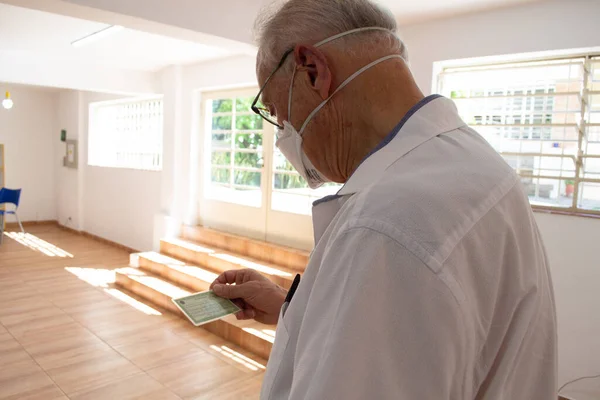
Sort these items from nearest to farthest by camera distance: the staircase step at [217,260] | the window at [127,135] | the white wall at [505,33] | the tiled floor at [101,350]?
the white wall at [505,33] < the tiled floor at [101,350] < the staircase step at [217,260] < the window at [127,135]

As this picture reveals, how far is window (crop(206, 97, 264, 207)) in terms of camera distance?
5.37 meters

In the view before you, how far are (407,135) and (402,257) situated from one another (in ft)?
0.64

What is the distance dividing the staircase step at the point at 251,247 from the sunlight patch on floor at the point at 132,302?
106 centimetres

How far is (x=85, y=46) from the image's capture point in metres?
4.92

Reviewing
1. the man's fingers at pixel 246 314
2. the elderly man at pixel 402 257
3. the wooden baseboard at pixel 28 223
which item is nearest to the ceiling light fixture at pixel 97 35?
the man's fingers at pixel 246 314

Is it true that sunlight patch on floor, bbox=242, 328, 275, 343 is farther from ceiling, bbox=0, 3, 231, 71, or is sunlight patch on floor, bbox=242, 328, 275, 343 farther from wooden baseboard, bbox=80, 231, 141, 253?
wooden baseboard, bbox=80, 231, 141, 253

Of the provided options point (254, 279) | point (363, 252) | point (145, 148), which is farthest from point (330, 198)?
point (145, 148)

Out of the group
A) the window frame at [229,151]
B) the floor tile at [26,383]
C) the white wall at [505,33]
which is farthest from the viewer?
the window frame at [229,151]

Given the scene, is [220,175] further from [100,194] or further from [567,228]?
[567,228]

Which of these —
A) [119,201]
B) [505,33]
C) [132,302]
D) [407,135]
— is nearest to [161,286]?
[132,302]

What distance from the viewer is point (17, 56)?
5.37 m

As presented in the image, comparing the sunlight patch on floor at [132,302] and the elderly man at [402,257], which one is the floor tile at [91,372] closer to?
the sunlight patch on floor at [132,302]

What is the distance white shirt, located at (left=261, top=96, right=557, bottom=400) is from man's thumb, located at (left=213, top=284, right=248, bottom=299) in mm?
765

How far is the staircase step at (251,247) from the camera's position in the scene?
459 cm
